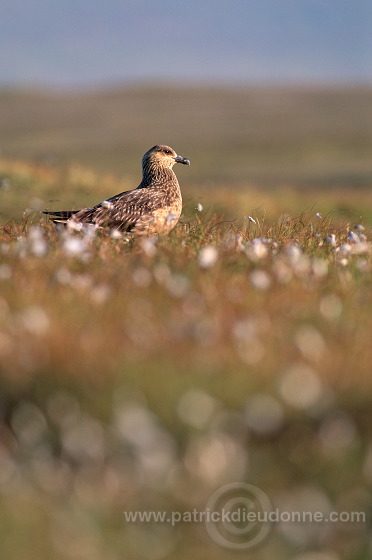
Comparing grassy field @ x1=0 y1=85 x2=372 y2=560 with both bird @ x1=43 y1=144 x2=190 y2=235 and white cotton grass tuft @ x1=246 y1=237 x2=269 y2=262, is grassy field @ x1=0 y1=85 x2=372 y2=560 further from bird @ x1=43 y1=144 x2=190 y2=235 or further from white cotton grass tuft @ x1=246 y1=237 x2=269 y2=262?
bird @ x1=43 y1=144 x2=190 y2=235

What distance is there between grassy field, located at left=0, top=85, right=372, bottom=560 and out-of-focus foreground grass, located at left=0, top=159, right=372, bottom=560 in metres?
0.01

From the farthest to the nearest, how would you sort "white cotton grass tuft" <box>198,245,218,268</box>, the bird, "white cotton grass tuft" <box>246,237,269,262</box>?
the bird < "white cotton grass tuft" <box>246,237,269,262</box> < "white cotton grass tuft" <box>198,245,218,268</box>

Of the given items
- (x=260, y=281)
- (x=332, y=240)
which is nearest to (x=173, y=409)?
(x=260, y=281)

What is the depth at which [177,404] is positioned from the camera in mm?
5195

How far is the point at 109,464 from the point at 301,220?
266 inches

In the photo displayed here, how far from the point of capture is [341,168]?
64.7 metres

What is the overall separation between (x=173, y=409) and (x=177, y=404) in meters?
0.04

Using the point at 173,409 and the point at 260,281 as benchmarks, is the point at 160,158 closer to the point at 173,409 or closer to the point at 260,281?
the point at 260,281

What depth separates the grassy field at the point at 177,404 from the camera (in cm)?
461

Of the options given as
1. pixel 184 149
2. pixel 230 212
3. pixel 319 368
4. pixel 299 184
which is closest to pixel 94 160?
pixel 184 149

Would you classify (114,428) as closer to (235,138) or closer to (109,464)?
(109,464)

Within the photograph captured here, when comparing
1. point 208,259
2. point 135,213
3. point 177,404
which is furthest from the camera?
point 135,213

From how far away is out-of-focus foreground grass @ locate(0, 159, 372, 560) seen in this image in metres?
4.60

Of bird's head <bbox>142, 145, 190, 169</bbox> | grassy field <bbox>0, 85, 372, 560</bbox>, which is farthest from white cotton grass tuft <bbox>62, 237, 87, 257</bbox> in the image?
bird's head <bbox>142, 145, 190, 169</bbox>
